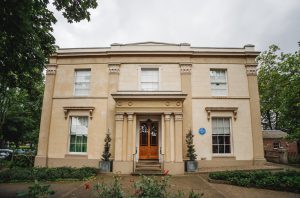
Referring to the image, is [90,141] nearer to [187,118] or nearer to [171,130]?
[171,130]

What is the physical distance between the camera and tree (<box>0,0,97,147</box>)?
21.2 ft

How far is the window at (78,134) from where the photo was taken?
14.7 metres

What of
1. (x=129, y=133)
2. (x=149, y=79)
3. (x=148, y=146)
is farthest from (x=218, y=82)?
→ (x=129, y=133)

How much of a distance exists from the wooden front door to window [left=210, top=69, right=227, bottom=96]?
495 cm

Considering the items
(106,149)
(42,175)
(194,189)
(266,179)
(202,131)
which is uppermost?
(202,131)

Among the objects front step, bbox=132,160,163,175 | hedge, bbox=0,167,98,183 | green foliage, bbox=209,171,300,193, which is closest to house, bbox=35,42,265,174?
front step, bbox=132,160,163,175

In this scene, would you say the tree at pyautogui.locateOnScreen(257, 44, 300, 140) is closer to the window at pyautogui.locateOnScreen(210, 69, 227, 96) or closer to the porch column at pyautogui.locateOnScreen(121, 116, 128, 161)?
the window at pyautogui.locateOnScreen(210, 69, 227, 96)

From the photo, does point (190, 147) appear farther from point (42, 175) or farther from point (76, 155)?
point (42, 175)

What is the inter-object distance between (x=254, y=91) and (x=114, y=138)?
409 inches

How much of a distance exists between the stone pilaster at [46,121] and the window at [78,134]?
170cm

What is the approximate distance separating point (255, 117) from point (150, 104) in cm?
740

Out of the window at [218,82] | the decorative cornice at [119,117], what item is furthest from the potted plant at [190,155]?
the decorative cornice at [119,117]

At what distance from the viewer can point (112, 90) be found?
1493 cm

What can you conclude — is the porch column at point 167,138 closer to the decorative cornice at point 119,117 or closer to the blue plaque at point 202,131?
the blue plaque at point 202,131
